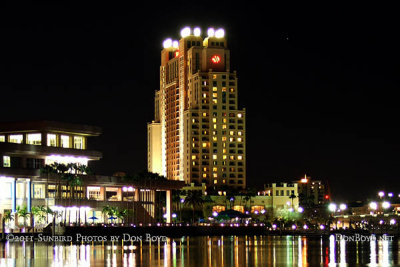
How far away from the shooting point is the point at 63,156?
155000mm

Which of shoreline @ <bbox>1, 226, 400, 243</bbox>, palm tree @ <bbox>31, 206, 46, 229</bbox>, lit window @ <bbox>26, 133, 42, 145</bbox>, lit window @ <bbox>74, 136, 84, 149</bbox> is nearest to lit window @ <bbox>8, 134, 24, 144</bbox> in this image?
lit window @ <bbox>26, 133, 42, 145</bbox>

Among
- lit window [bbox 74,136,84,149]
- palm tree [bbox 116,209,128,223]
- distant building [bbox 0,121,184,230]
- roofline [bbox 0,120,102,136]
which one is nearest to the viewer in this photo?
distant building [bbox 0,121,184,230]

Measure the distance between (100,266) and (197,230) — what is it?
97.9m

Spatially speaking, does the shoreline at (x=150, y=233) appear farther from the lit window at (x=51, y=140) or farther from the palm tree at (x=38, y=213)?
the lit window at (x=51, y=140)

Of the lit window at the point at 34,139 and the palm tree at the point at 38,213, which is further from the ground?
the lit window at the point at 34,139

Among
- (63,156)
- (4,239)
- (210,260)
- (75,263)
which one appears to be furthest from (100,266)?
(63,156)

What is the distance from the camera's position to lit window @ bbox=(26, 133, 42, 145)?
155375 mm

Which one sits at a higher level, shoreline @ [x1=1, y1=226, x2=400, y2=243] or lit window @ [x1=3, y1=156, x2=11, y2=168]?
lit window @ [x1=3, y1=156, x2=11, y2=168]

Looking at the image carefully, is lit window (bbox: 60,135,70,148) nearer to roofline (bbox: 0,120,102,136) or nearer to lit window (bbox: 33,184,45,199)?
roofline (bbox: 0,120,102,136)

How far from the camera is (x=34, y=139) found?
156 meters

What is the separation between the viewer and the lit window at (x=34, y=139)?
510 feet

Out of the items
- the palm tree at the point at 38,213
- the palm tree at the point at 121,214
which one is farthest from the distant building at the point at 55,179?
the palm tree at the point at 38,213

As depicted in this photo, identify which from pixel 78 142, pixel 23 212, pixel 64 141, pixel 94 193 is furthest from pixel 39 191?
pixel 94 193

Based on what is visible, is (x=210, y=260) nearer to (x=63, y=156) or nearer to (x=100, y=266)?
(x=100, y=266)
